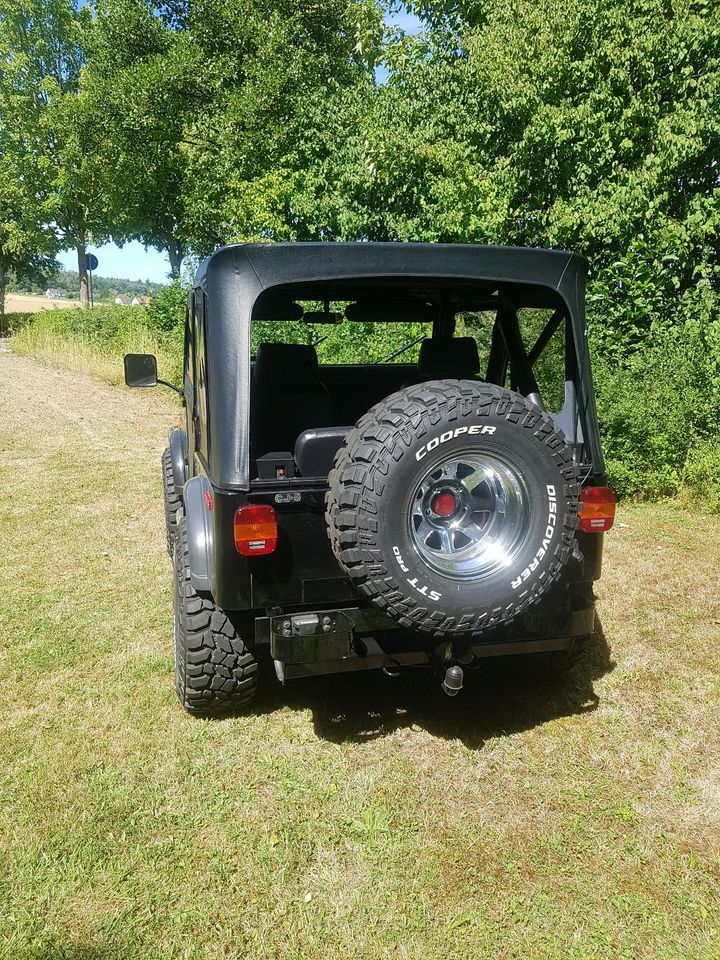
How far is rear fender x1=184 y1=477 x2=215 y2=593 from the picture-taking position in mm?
3057

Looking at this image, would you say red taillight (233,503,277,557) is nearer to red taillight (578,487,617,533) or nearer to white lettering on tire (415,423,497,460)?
white lettering on tire (415,423,497,460)

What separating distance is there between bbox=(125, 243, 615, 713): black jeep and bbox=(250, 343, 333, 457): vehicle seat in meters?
0.39

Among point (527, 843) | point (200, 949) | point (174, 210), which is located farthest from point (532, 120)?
point (174, 210)

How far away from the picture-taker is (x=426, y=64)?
13.5 m

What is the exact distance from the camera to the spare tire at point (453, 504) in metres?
2.56

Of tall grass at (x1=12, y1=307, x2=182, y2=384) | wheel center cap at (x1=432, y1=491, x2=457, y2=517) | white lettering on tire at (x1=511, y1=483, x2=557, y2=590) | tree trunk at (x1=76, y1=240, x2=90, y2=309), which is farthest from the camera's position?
tree trunk at (x1=76, y1=240, x2=90, y2=309)

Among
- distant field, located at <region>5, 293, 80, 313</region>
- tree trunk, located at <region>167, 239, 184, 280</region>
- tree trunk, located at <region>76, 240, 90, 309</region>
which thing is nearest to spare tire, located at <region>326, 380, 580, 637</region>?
distant field, located at <region>5, 293, 80, 313</region>

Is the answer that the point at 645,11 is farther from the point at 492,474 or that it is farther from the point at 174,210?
the point at 174,210

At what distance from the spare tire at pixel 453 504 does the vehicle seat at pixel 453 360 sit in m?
1.10

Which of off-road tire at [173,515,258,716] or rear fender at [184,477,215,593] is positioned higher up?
rear fender at [184,477,215,593]

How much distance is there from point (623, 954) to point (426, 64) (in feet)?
47.9

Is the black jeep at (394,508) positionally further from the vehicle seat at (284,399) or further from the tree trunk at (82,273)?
the tree trunk at (82,273)

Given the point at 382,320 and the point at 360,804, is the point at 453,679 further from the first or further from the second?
the point at 382,320

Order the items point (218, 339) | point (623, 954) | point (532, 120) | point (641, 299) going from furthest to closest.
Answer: point (532, 120) < point (641, 299) < point (218, 339) < point (623, 954)
